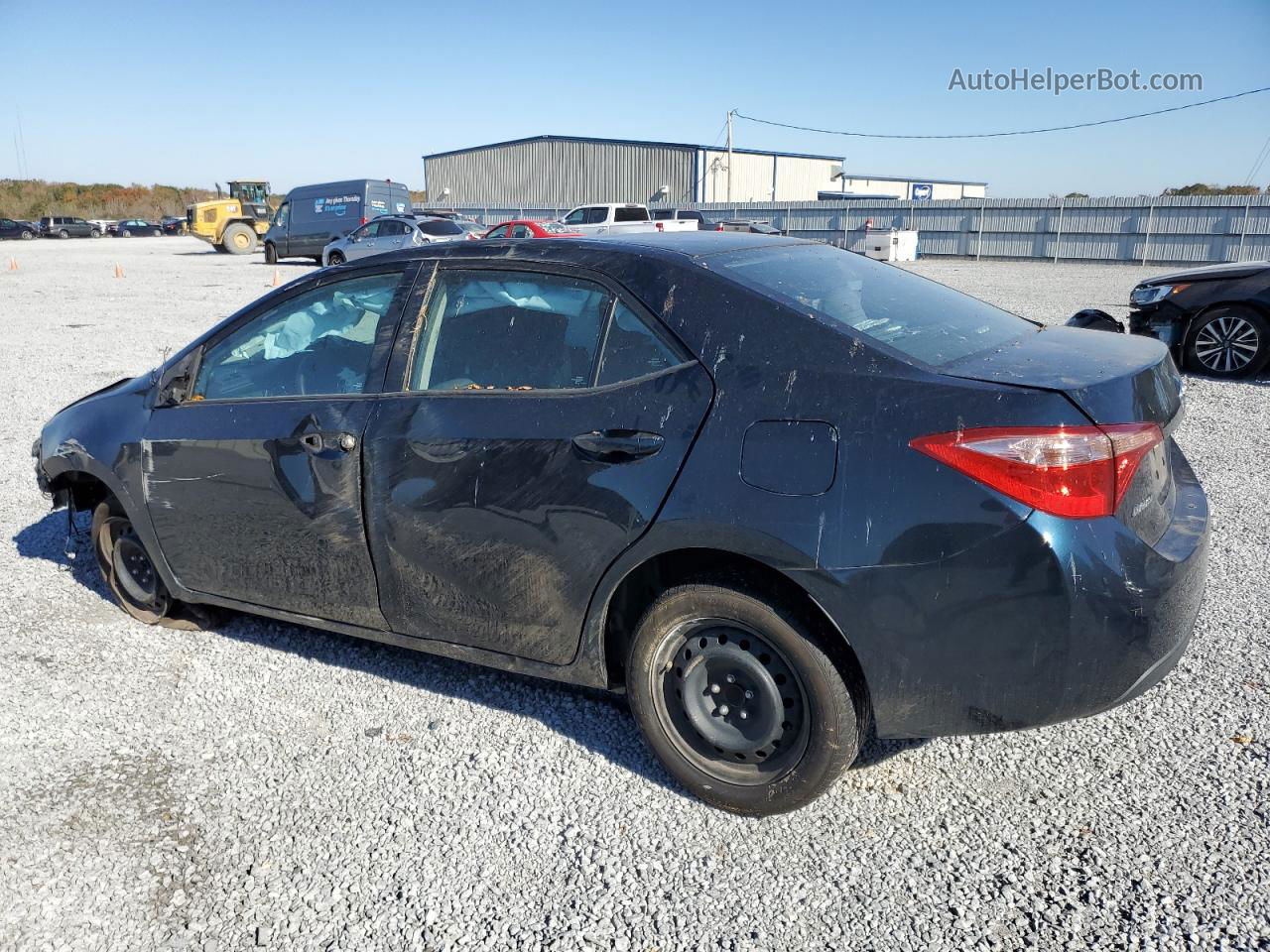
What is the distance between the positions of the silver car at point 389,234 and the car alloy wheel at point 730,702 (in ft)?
75.4

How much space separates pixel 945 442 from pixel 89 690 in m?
3.36

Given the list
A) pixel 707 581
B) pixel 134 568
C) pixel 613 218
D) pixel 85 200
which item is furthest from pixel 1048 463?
pixel 85 200

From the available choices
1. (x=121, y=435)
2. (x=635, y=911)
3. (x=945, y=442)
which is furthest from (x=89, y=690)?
(x=945, y=442)

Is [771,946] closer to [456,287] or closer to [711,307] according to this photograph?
[711,307]

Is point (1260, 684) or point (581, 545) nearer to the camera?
point (581, 545)

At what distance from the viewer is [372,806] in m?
2.98

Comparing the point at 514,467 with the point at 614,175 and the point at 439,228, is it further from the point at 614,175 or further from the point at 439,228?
the point at 614,175

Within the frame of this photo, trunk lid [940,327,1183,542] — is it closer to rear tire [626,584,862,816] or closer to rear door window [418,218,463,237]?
rear tire [626,584,862,816]

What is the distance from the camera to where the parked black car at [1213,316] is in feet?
29.6

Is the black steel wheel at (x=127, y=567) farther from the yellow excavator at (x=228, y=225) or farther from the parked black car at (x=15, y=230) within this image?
the parked black car at (x=15, y=230)

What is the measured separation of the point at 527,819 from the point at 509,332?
61.5 inches

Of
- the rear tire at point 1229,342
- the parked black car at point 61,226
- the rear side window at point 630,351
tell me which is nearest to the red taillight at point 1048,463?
the rear side window at point 630,351

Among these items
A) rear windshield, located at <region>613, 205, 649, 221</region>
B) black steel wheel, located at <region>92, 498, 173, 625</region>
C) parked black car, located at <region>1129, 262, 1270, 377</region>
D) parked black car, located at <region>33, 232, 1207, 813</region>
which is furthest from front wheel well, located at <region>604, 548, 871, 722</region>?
rear windshield, located at <region>613, 205, 649, 221</region>

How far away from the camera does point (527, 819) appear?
2.90 meters
